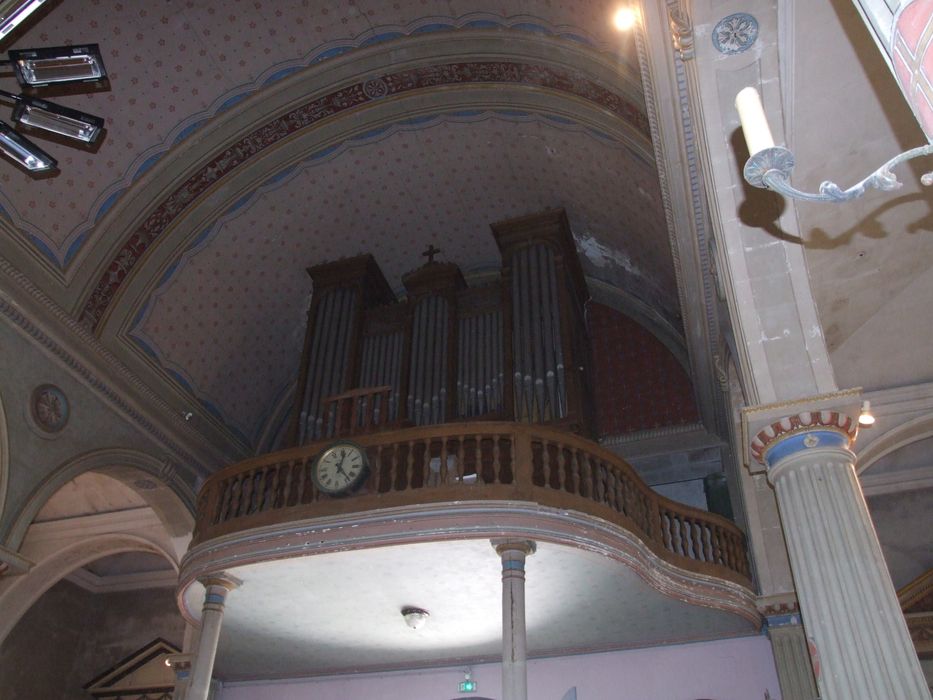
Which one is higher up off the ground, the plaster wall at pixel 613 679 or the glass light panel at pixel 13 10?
the glass light panel at pixel 13 10

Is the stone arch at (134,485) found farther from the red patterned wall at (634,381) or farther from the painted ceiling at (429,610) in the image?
the red patterned wall at (634,381)

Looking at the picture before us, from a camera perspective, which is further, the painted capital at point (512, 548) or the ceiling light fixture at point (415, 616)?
the ceiling light fixture at point (415, 616)

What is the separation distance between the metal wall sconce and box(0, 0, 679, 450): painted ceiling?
2844 millimetres

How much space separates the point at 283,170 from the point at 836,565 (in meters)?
7.79

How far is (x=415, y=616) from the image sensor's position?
25.2ft

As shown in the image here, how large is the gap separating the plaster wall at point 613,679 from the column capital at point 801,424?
406cm

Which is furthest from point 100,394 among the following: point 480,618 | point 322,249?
point 480,618

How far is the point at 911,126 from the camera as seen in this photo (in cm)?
519

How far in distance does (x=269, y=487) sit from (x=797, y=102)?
5.43m

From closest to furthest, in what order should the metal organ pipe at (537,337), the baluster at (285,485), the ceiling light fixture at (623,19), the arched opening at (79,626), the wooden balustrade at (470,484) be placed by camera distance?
the wooden balustrade at (470,484)
the ceiling light fixture at (623,19)
the baluster at (285,485)
the metal organ pipe at (537,337)
the arched opening at (79,626)

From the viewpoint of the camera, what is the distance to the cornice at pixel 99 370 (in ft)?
26.2

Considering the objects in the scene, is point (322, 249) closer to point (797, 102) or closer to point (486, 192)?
point (486, 192)

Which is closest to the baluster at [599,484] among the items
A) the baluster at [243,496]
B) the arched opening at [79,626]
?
the baluster at [243,496]

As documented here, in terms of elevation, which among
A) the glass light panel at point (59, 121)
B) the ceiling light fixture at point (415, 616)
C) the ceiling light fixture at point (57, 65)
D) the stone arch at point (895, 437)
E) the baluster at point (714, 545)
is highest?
the ceiling light fixture at point (57, 65)
